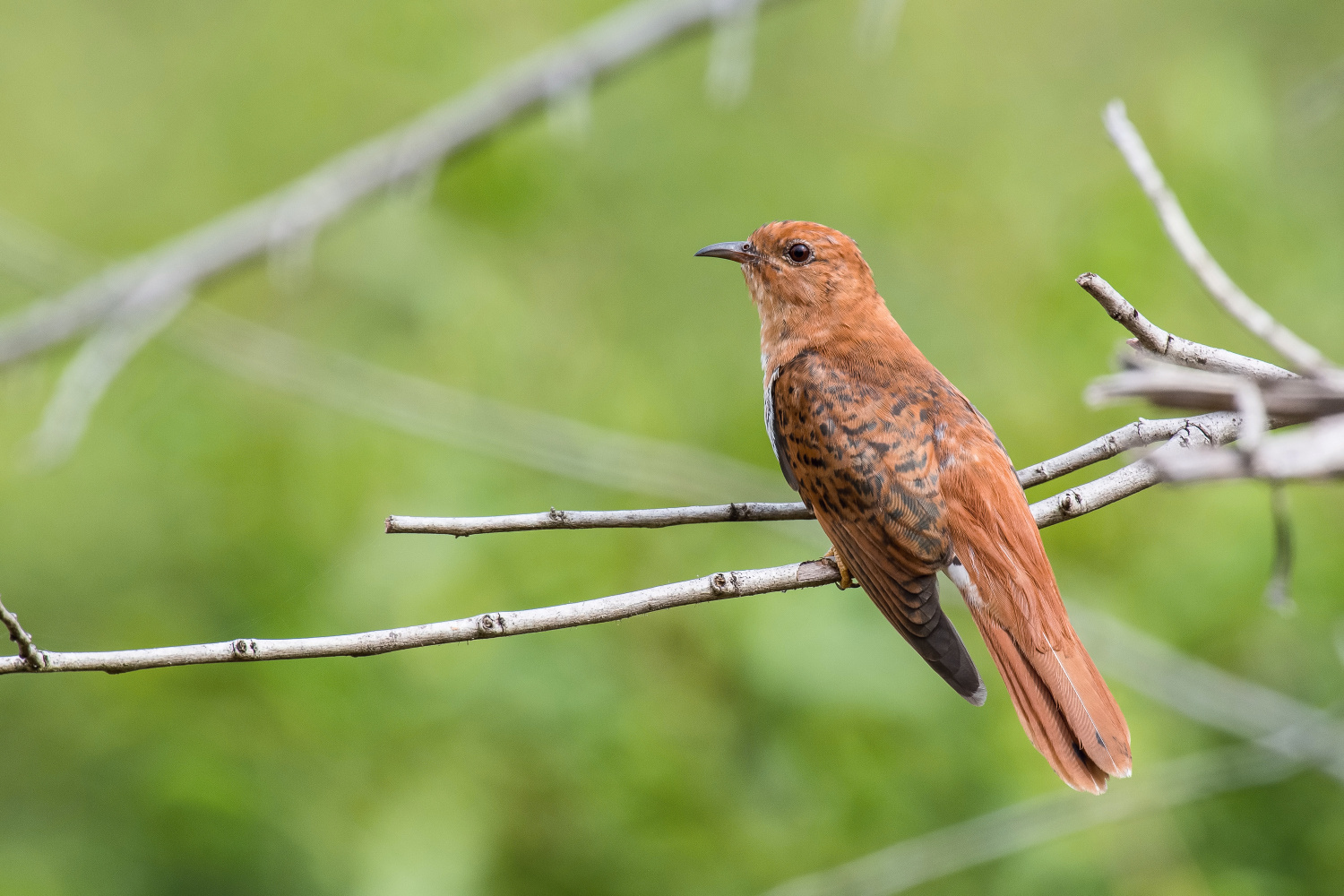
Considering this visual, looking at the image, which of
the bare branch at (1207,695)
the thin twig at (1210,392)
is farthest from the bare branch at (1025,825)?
the thin twig at (1210,392)

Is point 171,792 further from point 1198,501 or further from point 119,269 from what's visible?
point 1198,501

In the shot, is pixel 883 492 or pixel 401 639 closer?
pixel 401 639

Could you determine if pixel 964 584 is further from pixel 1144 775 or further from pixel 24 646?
pixel 24 646

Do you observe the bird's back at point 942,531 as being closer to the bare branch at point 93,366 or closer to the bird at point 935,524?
the bird at point 935,524

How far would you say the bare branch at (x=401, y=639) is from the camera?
1940 millimetres

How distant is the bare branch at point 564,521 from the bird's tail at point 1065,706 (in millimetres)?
762

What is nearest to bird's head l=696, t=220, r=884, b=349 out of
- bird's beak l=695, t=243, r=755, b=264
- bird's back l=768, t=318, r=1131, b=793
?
bird's beak l=695, t=243, r=755, b=264

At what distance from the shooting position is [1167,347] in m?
1.93

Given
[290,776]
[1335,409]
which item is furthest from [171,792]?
[1335,409]

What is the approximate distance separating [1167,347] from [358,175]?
380cm

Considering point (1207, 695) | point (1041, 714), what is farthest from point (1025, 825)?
point (1041, 714)

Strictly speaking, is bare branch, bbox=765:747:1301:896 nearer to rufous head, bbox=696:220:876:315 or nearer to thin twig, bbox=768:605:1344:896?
thin twig, bbox=768:605:1344:896

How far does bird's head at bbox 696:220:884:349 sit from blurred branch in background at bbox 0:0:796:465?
1004mm

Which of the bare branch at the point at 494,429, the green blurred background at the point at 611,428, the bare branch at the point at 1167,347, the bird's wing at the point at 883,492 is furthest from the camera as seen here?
the bare branch at the point at 494,429
